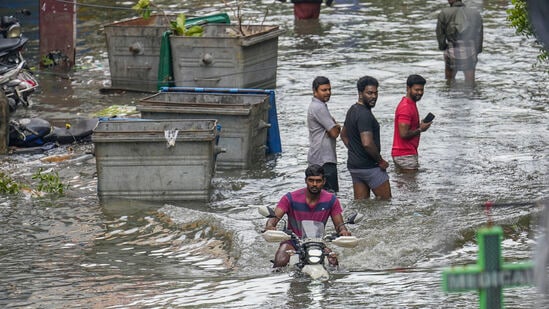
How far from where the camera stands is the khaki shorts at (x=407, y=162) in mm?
12258

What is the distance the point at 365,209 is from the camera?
11.3 m

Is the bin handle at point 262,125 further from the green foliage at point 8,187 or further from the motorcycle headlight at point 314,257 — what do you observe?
the motorcycle headlight at point 314,257

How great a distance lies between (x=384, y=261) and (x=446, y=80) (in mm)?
9091

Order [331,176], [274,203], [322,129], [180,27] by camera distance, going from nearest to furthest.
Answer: [322,129], [331,176], [274,203], [180,27]

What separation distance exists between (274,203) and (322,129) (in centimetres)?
105

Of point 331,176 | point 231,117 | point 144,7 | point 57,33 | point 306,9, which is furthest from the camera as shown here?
point 306,9

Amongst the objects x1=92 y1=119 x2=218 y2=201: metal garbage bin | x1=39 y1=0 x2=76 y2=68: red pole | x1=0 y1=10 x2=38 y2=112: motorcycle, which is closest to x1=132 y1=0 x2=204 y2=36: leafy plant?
x1=0 y1=10 x2=38 y2=112: motorcycle

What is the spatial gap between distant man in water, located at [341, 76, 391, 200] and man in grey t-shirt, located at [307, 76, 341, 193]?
0.55 ft

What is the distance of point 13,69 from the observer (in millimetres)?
15891

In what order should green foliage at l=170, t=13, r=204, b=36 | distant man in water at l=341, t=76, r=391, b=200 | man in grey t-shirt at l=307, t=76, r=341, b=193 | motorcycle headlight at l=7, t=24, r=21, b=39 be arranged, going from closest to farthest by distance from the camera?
distant man in water at l=341, t=76, r=391, b=200 → man in grey t-shirt at l=307, t=76, r=341, b=193 → motorcycle headlight at l=7, t=24, r=21, b=39 → green foliage at l=170, t=13, r=204, b=36

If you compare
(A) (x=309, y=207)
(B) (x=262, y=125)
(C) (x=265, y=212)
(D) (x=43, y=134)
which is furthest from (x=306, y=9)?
(C) (x=265, y=212)

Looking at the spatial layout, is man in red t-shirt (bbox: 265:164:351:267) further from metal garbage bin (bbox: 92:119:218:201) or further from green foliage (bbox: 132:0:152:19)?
green foliage (bbox: 132:0:152:19)

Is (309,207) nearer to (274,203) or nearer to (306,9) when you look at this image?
(274,203)

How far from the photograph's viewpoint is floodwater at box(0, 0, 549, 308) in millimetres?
8438
